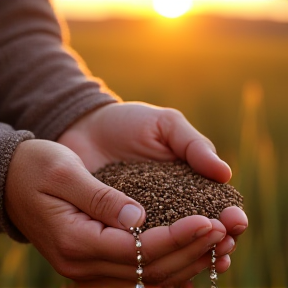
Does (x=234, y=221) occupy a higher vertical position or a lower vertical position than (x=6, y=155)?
lower

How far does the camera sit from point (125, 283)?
829 millimetres

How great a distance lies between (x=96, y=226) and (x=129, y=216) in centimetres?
6

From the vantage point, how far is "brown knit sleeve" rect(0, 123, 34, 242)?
2.94ft

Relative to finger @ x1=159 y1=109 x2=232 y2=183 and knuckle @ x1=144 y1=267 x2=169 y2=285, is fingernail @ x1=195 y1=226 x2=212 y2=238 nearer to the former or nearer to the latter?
knuckle @ x1=144 y1=267 x2=169 y2=285

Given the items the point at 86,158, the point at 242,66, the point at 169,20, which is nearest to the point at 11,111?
the point at 86,158

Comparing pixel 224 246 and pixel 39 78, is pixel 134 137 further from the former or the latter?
pixel 224 246

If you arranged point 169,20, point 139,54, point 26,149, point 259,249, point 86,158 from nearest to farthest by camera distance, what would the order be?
point 26,149, point 86,158, point 259,249, point 139,54, point 169,20

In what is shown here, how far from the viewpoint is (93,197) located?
82 centimetres

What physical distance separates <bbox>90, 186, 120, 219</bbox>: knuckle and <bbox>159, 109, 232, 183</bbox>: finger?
244mm

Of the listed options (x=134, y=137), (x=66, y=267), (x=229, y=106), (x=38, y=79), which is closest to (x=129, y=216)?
(x=66, y=267)

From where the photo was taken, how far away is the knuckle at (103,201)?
81 centimetres

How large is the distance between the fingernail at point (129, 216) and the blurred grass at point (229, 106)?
0.37 meters

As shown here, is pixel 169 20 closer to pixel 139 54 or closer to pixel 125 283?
pixel 139 54

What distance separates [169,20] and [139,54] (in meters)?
1.81
